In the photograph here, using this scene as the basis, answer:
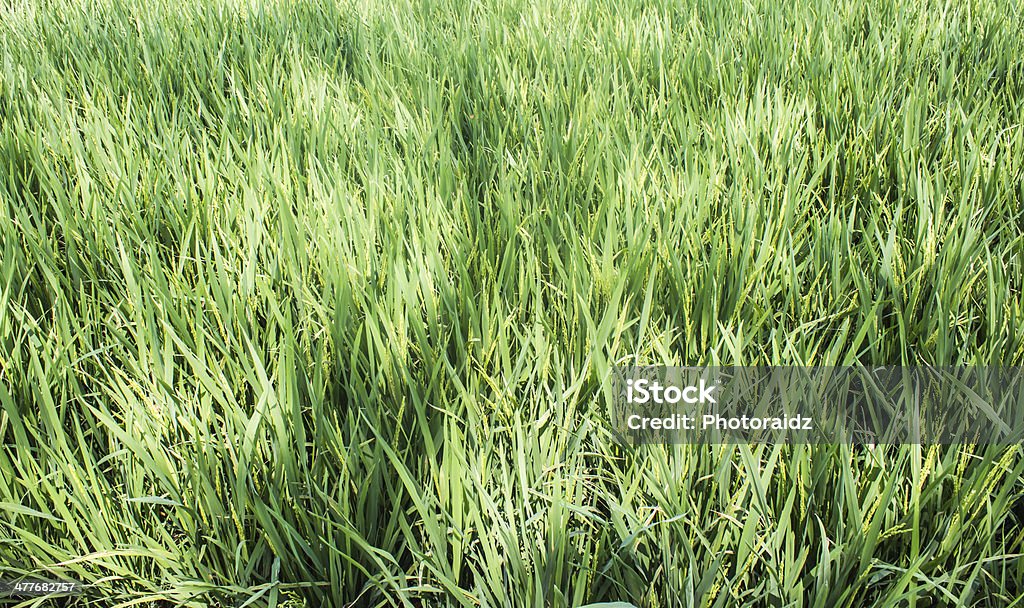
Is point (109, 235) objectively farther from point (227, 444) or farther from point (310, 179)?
point (227, 444)

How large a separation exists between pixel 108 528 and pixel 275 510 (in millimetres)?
199

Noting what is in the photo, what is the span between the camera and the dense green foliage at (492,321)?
2.35 ft

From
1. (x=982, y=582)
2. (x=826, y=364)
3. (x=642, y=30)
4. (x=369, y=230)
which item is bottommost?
(x=982, y=582)

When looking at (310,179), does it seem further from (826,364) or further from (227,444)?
(826,364)

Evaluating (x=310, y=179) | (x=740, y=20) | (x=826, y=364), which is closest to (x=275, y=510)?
(x=826, y=364)

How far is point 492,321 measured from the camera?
939mm

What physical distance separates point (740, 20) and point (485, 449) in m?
1.73

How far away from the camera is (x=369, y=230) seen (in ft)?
3.60

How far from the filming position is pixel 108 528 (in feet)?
2.54

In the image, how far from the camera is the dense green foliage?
2.35 feet

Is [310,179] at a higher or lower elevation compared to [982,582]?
higher

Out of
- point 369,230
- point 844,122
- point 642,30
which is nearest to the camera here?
point 369,230

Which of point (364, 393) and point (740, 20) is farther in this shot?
point (740, 20)

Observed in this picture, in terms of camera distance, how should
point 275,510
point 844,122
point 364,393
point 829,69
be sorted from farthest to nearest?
point 829,69
point 844,122
point 364,393
point 275,510
